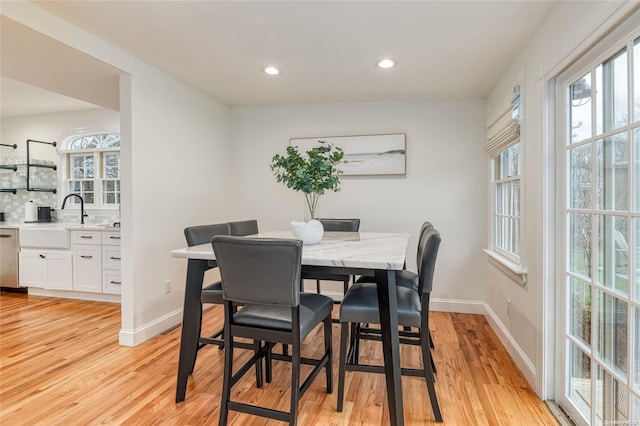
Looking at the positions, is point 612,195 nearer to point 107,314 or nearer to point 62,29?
point 62,29

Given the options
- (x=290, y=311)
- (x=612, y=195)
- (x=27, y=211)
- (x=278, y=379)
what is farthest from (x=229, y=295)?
(x=27, y=211)

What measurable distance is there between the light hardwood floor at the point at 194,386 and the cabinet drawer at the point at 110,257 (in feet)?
2.69

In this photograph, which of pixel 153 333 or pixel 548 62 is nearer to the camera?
pixel 548 62

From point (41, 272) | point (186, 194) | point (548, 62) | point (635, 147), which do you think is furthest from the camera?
point (41, 272)

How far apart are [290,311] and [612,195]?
150 cm

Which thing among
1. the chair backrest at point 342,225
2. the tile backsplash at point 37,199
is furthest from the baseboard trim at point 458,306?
the tile backsplash at point 37,199

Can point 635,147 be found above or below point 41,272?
above

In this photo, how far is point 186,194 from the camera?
3283 millimetres

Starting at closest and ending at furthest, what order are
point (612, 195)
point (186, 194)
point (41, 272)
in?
point (612, 195), point (186, 194), point (41, 272)

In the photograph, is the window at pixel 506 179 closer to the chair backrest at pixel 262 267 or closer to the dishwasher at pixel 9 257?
the chair backrest at pixel 262 267

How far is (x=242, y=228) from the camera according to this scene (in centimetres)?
279

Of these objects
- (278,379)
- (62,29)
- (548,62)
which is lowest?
(278,379)

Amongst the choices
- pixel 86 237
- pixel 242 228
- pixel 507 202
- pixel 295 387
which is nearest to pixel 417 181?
pixel 507 202

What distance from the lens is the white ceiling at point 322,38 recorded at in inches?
75.9
